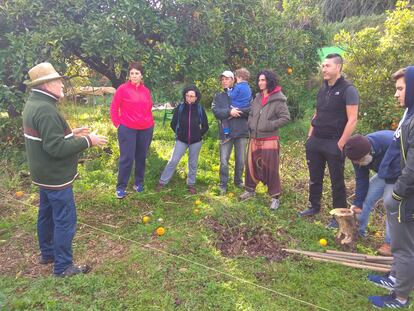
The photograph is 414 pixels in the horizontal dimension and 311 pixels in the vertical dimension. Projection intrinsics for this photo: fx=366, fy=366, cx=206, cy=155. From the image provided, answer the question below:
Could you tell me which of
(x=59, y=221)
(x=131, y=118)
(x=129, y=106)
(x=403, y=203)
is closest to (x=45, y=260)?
(x=59, y=221)

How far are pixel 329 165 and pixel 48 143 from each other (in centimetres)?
330

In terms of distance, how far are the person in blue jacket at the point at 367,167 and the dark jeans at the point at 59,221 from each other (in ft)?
9.37

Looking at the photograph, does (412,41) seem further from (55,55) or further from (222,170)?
(55,55)

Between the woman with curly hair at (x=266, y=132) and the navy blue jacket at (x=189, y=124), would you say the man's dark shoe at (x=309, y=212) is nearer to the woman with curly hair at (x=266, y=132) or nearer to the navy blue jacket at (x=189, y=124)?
the woman with curly hair at (x=266, y=132)

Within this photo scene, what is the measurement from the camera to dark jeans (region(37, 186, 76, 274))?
349 cm

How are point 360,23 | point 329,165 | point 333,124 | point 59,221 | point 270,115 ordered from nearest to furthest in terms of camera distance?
1. point 59,221
2. point 333,124
3. point 329,165
4. point 270,115
5. point 360,23

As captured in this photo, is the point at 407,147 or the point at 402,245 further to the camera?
the point at 402,245

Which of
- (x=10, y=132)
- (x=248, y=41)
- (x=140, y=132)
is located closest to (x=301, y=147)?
(x=248, y=41)

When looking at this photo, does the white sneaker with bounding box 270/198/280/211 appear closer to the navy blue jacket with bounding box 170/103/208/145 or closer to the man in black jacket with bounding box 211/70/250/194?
the man in black jacket with bounding box 211/70/250/194

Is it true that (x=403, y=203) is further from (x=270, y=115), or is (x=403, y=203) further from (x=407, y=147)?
(x=270, y=115)

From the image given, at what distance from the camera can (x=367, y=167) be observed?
4066 millimetres

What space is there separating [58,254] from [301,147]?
20.1 feet

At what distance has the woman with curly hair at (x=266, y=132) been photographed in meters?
4.96

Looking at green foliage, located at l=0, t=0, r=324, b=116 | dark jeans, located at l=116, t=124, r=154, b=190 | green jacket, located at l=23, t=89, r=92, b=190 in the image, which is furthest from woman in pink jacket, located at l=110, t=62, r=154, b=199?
green jacket, located at l=23, t=89, r=92, b=190
